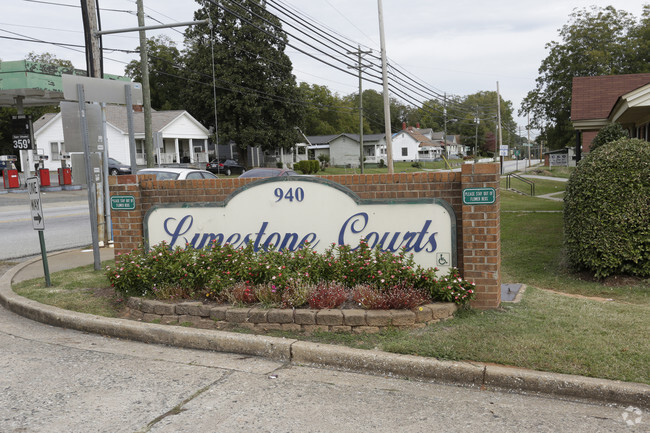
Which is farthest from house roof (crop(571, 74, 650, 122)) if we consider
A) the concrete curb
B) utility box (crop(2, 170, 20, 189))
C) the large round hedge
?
utility box (crop(2, 170, 20, 189))

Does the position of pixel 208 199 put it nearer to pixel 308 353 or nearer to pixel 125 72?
pixel 308 353

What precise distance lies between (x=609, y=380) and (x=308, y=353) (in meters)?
2.35

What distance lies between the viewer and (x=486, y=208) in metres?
5.65

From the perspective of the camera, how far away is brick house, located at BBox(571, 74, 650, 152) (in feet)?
45.2

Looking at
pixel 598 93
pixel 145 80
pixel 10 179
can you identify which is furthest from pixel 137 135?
pixel 598 93

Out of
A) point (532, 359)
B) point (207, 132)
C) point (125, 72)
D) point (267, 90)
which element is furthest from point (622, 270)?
point (125, 72)

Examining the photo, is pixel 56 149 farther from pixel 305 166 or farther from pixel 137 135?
pixel 305 166

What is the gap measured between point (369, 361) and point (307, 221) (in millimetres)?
2144

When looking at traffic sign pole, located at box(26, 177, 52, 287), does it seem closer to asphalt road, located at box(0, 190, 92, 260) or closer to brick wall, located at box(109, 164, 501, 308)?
brick wall, located at box(109, 164, 501, 308)

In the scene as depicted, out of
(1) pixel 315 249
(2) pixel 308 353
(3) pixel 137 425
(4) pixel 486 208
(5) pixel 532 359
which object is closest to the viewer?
(3) pixel 137 425

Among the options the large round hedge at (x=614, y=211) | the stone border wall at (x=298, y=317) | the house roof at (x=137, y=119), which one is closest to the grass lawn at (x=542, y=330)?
the stone border wall at (x=298, y=317)

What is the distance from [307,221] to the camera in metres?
6.36

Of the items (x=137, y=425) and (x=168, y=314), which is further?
(x=168, y=314)

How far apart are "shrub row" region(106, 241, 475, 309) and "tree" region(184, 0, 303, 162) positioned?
4062cm
